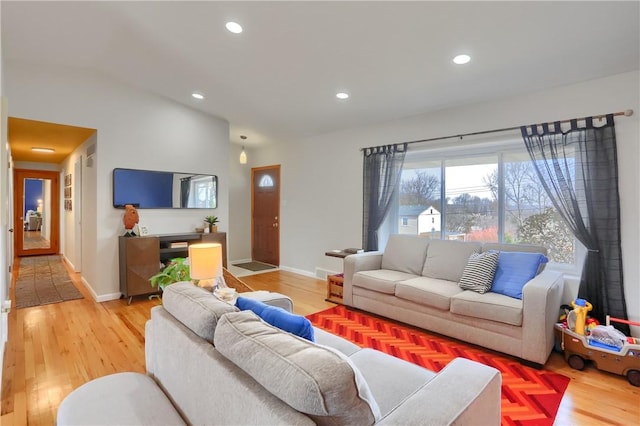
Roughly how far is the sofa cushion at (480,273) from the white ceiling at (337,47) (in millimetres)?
1682

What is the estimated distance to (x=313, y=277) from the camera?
5398 mm

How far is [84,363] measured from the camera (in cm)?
252

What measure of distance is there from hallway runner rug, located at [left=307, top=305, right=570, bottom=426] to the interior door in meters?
2.74

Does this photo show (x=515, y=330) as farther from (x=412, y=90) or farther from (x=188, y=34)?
(x=188, y=34)

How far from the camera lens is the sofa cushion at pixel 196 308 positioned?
127 centimetres

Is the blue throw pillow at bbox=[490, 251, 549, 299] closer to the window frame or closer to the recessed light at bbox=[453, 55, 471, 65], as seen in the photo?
the window frame

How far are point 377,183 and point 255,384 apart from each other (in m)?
3.69

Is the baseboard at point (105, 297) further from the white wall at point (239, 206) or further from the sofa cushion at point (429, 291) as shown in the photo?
the sofa cushion at point (429, 291)

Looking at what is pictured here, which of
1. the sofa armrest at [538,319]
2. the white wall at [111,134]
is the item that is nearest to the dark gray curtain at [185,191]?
the white wall at [111,134]

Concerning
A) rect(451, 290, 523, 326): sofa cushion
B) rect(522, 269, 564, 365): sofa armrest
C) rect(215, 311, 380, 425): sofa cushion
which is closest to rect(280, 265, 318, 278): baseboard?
rect(451, 290, 523, 326): sofa cushion

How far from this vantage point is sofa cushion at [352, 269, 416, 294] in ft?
10.8

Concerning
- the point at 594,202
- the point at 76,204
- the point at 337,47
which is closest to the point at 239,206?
the point at 76,204

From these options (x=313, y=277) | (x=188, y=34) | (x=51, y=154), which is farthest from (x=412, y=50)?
(x=51, y=154)

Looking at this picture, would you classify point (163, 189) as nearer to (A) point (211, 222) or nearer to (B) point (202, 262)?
(A) point (211, 222)
